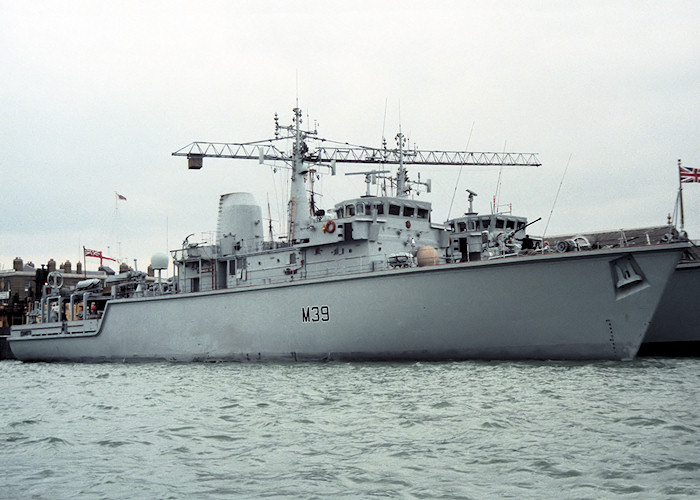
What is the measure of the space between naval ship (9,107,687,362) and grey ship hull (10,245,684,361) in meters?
0.04

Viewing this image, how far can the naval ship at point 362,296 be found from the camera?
19406mm

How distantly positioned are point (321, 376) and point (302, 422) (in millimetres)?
7477

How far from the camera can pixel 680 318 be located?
2634 centimetres

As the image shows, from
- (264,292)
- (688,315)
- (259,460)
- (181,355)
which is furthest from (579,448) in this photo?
(181,355)

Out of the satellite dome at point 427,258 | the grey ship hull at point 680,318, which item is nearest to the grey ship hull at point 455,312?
the satellite dome at point 427,258

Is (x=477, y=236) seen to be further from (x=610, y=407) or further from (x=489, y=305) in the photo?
(x=610, y=407)

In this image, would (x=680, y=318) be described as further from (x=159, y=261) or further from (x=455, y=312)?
(x=159, y=261)

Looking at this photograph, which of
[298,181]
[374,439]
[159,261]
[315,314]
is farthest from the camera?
[159,261]

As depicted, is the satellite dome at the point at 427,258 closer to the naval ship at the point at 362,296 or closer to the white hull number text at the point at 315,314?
the naval ship at the point at 362,296

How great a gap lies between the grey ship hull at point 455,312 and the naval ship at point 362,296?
→ 0.04 metres

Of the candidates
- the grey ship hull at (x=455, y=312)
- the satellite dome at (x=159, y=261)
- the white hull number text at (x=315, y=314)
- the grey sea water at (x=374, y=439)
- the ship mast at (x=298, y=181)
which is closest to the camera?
the grey sea water at (x=374, y=439)

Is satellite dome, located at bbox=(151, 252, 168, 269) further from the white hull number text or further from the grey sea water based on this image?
the grey sea water

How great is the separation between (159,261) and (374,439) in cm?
2638

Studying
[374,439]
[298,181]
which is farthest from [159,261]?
[374,439]
